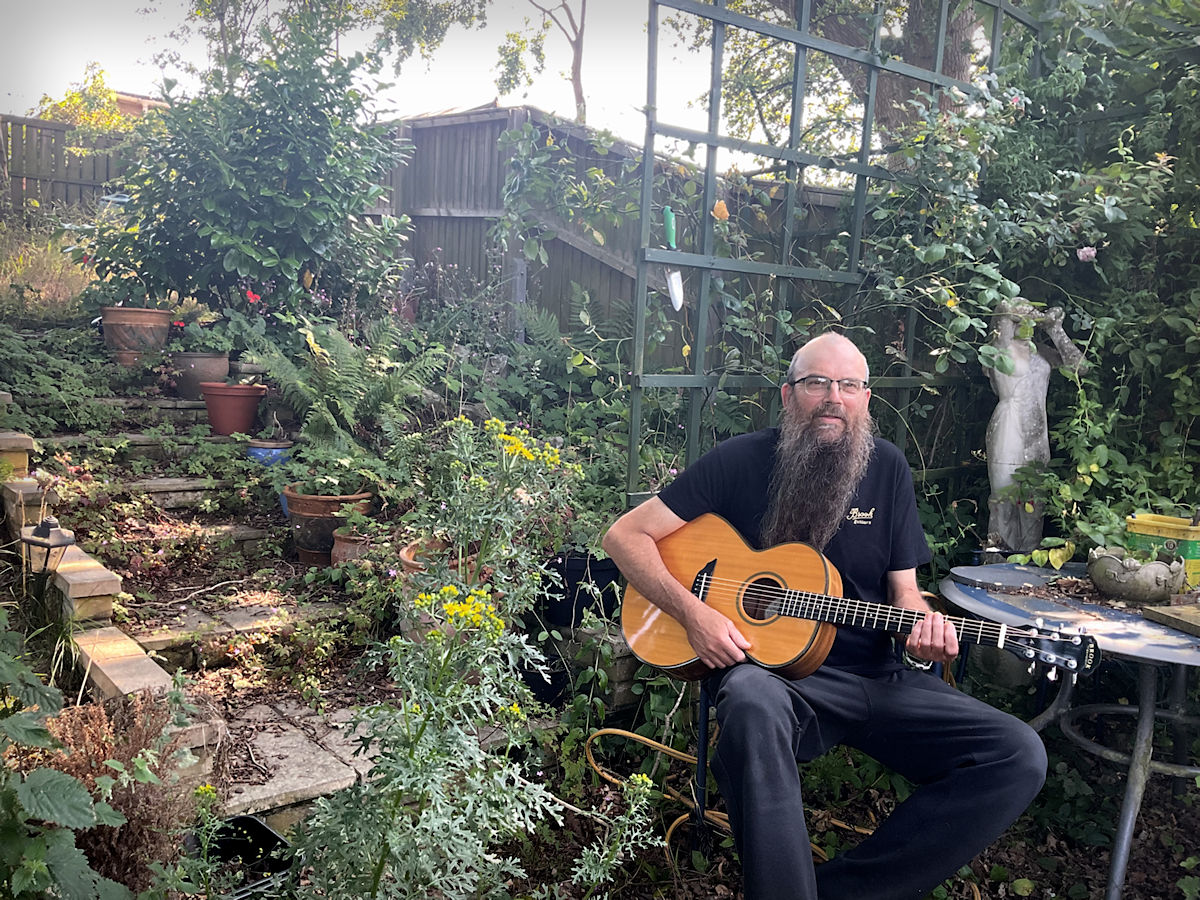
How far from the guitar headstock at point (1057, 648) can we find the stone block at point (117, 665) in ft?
7.04

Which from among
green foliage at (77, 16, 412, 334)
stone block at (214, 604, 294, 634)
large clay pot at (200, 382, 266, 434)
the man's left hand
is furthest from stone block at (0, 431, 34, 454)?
the man's left hand

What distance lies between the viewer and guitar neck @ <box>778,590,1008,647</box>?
214 centimetres

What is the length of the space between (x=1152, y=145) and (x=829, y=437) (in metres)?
2.08

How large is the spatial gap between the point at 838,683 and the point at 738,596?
33cm

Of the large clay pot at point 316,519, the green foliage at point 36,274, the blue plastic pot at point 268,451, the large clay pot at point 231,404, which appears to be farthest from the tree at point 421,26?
the large clay pot at point 316,519

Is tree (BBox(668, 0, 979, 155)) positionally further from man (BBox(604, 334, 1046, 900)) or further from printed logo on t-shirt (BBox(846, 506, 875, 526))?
printed logo on t-shirt (BBox(846, 506, 875, 526))

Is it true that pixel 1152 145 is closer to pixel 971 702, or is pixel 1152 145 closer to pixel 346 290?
pixel 971 702

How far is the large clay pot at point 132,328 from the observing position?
18.9 feet

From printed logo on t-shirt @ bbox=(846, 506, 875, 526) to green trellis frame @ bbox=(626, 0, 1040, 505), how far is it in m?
0.85

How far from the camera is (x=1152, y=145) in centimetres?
339

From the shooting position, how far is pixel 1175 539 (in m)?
2.56

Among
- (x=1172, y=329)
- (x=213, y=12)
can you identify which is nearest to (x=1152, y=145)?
(x=1172, y=329)

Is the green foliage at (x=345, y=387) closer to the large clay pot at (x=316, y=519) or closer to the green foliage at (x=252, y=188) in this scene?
the large clay pot at (x=316, y=519)

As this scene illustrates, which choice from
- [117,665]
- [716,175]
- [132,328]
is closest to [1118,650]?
[716,175]
